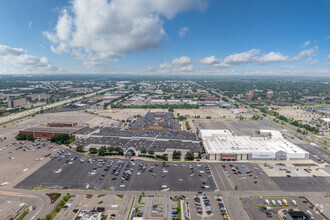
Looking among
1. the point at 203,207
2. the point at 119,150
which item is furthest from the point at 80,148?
Result: the point at 203,207

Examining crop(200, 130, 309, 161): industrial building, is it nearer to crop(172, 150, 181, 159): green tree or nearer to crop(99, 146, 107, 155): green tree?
crop(172, 150, 181, 159): green tree

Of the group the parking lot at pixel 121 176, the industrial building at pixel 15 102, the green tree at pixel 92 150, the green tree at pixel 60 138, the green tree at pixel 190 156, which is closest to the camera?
the parking lot at pixel 121 176

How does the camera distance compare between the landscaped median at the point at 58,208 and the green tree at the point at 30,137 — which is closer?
the landscaped median at the point at 58,208

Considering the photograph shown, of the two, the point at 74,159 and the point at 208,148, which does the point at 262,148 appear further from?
the point at 74,159

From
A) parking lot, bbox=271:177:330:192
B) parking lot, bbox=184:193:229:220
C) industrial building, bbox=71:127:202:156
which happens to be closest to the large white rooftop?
industrial building, bbox=71:127:202:156

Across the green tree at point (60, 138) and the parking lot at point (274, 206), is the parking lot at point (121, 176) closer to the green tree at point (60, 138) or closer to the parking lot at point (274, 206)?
the parking lot at point (274, 206)

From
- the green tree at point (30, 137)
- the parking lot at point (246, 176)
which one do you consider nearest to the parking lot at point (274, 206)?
the parking lot at point (246, 176)
